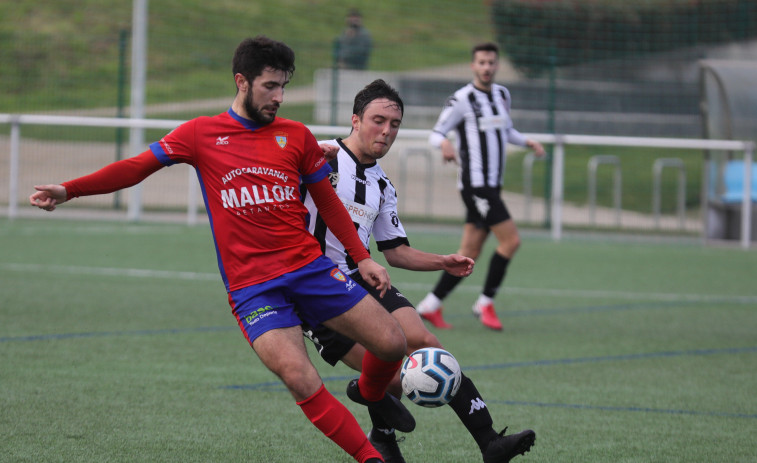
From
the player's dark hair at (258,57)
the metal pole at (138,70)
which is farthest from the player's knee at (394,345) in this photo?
A: the metal pole at (138,70)

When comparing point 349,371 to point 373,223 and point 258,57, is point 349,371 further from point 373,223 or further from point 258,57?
point 258,57

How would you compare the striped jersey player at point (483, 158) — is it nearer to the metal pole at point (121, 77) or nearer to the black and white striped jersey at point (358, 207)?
the black and white striped jersey at point (358, 207)

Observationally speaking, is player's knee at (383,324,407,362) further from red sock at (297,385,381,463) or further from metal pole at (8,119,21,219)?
metal pole at (8,119,21,219)

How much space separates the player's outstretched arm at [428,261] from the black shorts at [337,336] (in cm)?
13

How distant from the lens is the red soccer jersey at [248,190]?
377 centimetres

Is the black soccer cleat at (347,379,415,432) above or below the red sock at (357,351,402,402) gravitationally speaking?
below

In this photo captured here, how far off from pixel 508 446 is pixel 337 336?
856 millimetres

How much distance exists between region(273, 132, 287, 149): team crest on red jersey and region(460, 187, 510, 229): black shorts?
13.4ft

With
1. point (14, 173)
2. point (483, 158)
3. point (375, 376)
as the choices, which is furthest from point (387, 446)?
point (14, 173)

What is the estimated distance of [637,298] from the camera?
937cm

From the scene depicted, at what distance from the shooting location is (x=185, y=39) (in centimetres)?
2173

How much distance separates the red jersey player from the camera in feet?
12.1

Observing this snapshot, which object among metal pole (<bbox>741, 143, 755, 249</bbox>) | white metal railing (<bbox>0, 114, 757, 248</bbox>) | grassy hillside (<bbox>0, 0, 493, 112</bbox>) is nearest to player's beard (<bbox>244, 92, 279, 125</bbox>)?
white metal railing (<bbox>0, 114, 757, 248</bbox>)

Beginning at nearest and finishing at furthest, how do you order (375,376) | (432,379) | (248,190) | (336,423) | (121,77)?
(336,423) → (248,190) → (432,379) → (375,376) → (121,77)
